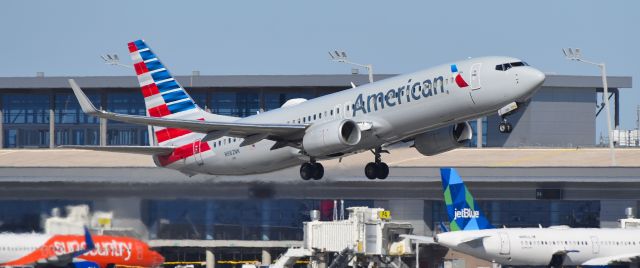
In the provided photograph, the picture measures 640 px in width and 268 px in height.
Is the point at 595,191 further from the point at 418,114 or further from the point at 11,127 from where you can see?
the point at 11,127

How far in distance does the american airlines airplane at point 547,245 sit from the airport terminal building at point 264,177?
7.68m

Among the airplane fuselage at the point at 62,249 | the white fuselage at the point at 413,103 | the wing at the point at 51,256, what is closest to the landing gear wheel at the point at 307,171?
the white fuselage at the point at 413,103

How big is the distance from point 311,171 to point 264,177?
5880 millimetres

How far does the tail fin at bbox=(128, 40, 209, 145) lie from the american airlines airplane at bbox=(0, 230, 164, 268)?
464 inches

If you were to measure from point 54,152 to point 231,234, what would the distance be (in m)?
49.2

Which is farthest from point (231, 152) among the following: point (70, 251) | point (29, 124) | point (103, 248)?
point (29, 124)

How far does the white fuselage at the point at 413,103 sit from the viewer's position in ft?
191

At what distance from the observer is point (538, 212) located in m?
94.8

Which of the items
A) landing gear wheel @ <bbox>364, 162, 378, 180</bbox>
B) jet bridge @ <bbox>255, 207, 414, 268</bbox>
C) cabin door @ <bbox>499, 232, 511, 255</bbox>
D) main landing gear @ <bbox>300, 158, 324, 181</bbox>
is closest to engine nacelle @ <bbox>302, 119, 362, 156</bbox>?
→ main landing gear @ <bbox>300, 158, 324, 181</bbox>

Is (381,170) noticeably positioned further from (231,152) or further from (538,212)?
(538,212)

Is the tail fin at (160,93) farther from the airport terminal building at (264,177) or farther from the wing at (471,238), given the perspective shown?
the wing at (471,238)

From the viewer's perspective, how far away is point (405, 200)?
92.5 meters

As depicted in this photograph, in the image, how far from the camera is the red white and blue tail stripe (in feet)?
229

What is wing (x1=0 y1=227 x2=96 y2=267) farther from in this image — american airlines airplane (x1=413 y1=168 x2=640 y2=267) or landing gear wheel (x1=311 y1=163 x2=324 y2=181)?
american airlines airplane (x1=413 y1=168 x2=640 y2=267)
